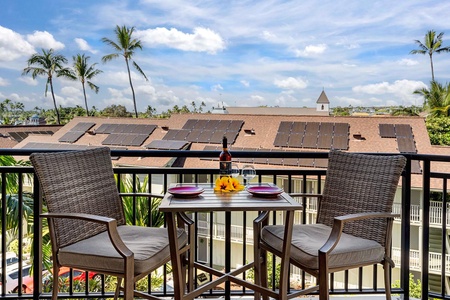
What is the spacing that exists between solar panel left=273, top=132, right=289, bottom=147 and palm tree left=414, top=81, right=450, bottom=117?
1216 cm

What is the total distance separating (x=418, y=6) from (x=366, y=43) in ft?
16.9

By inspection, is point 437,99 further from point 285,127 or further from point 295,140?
point 295,140

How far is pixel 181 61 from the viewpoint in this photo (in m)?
28.3

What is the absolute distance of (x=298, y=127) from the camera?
15.3m

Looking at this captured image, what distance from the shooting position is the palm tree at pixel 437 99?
22.2 meters

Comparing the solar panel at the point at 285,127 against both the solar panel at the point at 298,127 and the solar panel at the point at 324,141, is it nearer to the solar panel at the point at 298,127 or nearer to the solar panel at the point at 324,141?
the solar panel at the point at 298,127

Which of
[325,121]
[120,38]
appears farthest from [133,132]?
[120,38]

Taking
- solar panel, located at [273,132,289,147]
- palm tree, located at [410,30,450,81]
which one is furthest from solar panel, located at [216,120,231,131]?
palm tree, located at [410,30,450,81]

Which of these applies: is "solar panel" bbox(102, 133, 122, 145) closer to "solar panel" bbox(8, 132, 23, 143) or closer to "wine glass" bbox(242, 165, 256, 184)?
"solar panel" bbox(8, 132, 23, 143)

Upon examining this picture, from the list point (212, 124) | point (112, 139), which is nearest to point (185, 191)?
point (212, 124)

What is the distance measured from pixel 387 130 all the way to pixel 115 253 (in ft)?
44.6

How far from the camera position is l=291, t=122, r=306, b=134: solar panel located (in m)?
15.0

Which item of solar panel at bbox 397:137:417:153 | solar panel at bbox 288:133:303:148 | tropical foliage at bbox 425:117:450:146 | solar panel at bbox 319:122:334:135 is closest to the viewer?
solar panel at bbox 397:137:417:153

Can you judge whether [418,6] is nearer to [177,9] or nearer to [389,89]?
[389,89]
